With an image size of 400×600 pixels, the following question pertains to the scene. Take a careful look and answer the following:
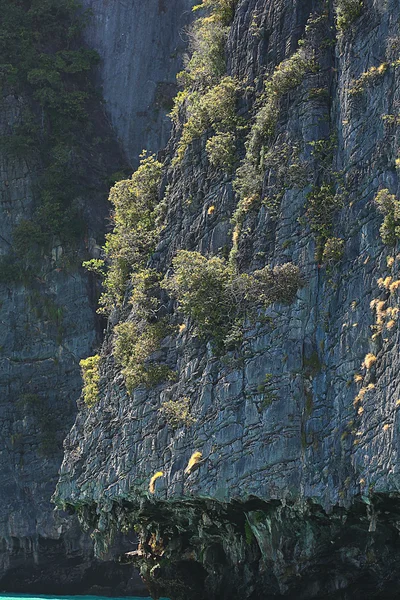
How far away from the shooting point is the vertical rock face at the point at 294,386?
20.2 meters

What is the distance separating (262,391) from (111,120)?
78.3 feet

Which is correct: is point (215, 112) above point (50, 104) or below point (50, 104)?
below

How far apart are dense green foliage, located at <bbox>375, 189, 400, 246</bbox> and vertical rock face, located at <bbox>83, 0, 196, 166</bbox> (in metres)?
A: 23.3

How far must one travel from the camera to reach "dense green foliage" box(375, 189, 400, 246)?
1964cm

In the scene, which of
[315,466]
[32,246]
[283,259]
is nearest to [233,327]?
[283,259]

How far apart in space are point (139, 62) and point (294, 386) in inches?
979

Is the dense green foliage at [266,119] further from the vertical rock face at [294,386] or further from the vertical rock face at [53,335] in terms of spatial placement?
the vertical rock face at [53,335]

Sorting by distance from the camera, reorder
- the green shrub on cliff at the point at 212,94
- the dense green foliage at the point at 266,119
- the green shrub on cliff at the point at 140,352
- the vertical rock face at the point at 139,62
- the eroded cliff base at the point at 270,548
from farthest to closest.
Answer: the vertical rock face at the point at 139,62 → the green shrub on cliff at the point at 212,94 → the green shrub on cliff at the point at 140,352 → the dense green foliage at the point at 266,119 → the eroded cliff base at the point at 270,548

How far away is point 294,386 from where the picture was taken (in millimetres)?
21531

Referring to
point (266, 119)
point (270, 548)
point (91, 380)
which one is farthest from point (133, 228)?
point (270, 548)

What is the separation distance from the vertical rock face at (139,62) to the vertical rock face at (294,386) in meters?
15.2

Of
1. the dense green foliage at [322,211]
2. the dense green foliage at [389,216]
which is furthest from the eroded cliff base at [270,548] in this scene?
the dense green foliage at [322,211]

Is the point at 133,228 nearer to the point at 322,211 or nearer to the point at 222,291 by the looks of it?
the point at 222,291

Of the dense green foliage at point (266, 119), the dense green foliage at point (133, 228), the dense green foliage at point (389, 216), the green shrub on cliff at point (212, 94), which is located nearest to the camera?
the dense green foliage at point (389, 216)
